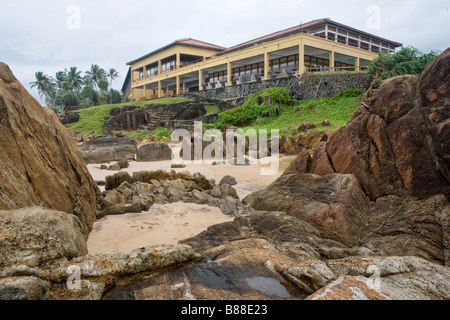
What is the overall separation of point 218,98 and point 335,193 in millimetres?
30784

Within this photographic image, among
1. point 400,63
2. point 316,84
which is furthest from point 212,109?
point 400,63

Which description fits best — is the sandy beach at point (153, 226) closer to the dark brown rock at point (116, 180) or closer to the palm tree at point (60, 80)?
the dark brown rock at point (116, 180)

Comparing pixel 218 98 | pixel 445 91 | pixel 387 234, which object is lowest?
pixel 387 234

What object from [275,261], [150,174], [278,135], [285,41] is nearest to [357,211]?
[275,261]

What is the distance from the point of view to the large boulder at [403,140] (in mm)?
6117

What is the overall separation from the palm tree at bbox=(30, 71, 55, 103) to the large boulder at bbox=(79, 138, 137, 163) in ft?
209

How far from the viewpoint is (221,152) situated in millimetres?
18250

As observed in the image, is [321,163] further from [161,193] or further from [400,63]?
[400,63]

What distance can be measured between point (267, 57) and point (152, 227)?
28.1 meters

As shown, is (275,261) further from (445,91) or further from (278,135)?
(278,135)

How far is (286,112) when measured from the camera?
25.6 meters

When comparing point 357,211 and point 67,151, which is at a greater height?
point 67,151

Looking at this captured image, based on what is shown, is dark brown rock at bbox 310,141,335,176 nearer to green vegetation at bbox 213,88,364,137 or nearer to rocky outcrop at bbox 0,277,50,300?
rocky outcrop at bbox 0,277,50,300
